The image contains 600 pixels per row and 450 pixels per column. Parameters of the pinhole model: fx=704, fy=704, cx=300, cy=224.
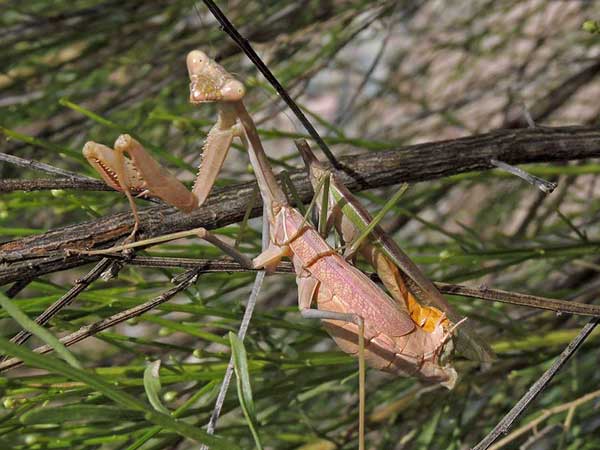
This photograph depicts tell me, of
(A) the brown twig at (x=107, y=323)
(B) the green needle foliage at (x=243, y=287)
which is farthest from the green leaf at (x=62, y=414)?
(A) the brown twig at (x=107, y=323)

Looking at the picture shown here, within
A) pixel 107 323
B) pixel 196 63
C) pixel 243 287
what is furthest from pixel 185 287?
pixel 243 287

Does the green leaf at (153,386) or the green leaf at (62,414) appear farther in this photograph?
the green leaf at (153,386)

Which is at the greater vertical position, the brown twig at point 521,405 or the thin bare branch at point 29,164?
the thin bare branch at point 29,164

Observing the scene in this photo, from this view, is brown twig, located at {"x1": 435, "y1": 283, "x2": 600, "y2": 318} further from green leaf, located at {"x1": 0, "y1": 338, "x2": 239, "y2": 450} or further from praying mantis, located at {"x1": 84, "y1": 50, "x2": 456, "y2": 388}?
green leaf, located at {"x1": 0, "y1": 338, "x2": 239, "y2": 450}

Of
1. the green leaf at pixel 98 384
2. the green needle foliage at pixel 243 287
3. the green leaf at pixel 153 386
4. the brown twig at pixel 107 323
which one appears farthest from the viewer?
the green needle foliage at pixel 243 287

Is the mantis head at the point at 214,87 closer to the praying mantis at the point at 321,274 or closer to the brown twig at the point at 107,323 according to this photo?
the praying mantis at the point at 321,274

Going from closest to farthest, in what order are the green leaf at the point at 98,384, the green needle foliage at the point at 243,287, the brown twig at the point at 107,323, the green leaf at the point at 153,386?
the green leaf at the point at 98,384, the green leaf at the point at 153,386, the brown twig at the point at 107,323, the green needle foliage at the point at 243,287

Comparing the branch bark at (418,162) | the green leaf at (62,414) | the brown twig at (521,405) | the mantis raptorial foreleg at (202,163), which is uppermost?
the mantis raptorial foreleg at (202,163)

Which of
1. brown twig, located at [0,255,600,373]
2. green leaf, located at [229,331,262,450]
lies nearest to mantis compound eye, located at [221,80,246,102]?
brown twig, located at [0,255,600,373]
